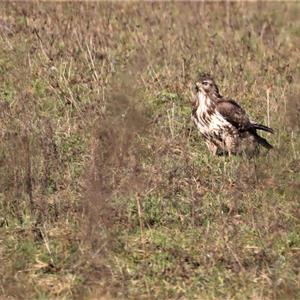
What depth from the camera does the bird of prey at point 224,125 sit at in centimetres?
892

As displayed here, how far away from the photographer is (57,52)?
432 inches

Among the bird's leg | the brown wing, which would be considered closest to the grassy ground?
the bird's leg

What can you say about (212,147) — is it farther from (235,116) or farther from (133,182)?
(133,182)

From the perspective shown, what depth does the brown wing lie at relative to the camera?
9023 millimetres

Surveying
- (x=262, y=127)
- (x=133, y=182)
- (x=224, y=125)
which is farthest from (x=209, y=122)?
(x=133, y=182)

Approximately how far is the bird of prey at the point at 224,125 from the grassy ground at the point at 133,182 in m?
0.21

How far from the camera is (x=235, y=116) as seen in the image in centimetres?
903

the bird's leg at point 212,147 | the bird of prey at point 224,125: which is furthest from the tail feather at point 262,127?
the bird's leg at point 212,147

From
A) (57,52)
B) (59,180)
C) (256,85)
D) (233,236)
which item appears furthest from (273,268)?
(57,52)

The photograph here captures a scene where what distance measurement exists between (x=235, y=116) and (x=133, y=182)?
8.41ft

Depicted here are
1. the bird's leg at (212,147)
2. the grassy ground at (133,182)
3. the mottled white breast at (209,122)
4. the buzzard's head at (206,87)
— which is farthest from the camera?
the buzzard's head at (206,87)

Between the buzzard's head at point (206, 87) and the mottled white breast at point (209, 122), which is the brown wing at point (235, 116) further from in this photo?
the buzzard's head at point (206, 87)

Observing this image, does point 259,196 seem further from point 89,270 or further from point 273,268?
point 89,270

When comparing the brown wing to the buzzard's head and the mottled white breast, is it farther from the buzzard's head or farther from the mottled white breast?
the buzzard's head
